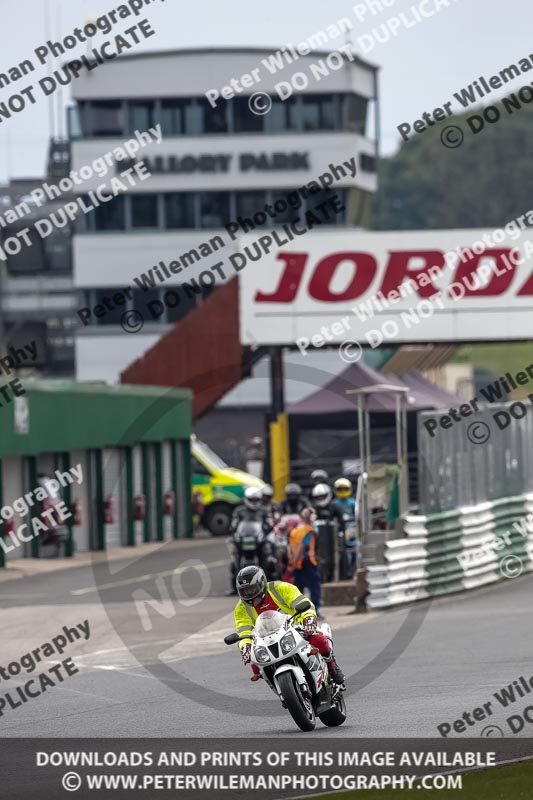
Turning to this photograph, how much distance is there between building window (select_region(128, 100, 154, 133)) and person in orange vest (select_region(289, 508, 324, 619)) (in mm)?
48761

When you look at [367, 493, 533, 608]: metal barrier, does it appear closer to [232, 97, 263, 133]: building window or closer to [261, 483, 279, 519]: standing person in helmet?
[261, 483, 279, 519]: standing person in helmet

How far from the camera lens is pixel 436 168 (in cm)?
13250

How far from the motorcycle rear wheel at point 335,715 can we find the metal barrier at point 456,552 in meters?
9.45

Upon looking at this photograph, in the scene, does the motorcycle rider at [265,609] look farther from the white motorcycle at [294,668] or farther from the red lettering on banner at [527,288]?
the red lettering on banner at [527,288]

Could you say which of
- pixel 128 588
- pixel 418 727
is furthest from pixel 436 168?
pixel 418 727

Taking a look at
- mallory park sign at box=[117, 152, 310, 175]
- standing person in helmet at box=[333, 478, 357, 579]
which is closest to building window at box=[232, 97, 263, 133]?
mallory park sign at box=[117, 152, 310, 175]

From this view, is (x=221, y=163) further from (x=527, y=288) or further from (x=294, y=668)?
(x=294, y=668)

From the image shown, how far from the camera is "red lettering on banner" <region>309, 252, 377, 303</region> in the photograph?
38031 millimetres

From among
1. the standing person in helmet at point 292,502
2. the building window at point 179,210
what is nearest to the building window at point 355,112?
the building window at point 179,210

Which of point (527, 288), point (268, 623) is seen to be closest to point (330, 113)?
point (527, 288)

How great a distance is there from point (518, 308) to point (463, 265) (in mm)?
1646

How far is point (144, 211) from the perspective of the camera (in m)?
68.0

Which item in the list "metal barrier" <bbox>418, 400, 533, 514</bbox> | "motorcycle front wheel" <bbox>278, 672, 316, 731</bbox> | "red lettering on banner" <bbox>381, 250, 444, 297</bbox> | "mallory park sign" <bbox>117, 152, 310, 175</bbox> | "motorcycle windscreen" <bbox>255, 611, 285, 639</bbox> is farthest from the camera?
"mallory park sign" <bbox>117, 152, 310, 175</bbox>

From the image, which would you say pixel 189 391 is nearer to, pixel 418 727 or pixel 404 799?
pixel 418 727
